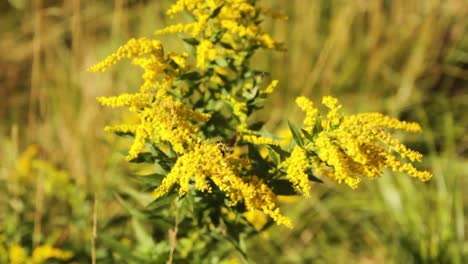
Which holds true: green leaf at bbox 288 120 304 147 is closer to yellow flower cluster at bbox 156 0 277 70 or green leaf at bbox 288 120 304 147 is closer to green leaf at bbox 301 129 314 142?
green leaf at bbox 301 129 314 142

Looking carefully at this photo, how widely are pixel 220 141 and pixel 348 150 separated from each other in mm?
397

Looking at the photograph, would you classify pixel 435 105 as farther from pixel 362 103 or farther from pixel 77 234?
pixel 77 234

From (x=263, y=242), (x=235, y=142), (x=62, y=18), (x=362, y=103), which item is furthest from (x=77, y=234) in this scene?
(x=62, y=18)

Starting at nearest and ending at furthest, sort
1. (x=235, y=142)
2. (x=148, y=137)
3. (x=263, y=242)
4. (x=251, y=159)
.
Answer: (x=148, y=137) < (x=251, y=159) < (x=235, y=142) < (x=263, y=242)

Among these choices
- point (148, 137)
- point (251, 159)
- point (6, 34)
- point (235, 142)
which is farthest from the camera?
point (6, 34)

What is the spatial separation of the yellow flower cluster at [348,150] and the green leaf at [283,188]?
0.13 metres

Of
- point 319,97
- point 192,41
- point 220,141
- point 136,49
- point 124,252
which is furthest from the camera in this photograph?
point 319,97

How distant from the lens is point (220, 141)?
5.63ft

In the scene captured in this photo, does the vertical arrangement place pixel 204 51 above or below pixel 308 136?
above

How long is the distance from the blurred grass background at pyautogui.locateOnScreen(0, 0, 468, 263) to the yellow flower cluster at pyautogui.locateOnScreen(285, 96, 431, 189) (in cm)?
161

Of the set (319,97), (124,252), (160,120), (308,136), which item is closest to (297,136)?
(308,136)

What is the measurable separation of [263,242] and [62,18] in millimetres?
3336

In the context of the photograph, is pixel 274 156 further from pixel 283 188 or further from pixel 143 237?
pixel 143 237

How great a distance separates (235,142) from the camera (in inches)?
81.3
